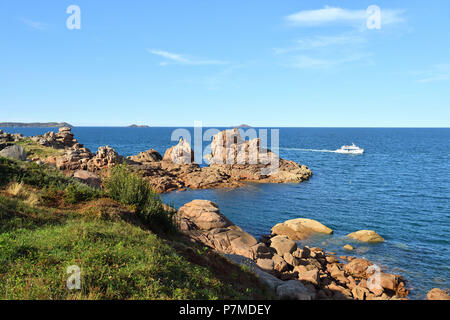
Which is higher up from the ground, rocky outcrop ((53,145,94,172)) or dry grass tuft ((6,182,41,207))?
dry grass tuft ((6,182,41,207))

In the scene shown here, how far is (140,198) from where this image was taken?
17078 mm

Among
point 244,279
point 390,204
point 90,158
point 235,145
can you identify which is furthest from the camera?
point 235,145

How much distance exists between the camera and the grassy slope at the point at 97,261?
7492 mm

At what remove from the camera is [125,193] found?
17016mm

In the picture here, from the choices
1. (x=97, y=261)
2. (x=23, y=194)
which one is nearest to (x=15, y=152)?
(x=23, y=194)

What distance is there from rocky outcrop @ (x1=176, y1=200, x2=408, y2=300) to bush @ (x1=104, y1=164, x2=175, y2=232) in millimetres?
3822

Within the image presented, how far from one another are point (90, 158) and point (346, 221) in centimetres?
4458

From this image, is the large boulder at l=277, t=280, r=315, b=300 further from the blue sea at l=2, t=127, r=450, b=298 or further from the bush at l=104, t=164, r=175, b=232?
the blue sea at l=2, t=127, r=450, b=298

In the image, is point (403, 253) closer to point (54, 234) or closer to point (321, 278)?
point (321, 278)

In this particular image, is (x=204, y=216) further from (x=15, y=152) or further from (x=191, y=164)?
(x=191, y=164)

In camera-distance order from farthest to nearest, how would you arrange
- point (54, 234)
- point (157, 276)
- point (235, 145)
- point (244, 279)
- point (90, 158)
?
1. point (235, 145)
2. point (90, 158)
3. point (244, 279)
4. point (54, 234)
5. point (157, 276)

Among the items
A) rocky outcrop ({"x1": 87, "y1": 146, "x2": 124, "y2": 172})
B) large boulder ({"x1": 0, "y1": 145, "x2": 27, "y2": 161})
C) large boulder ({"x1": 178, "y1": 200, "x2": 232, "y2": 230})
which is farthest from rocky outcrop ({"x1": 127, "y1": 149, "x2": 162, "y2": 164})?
large boulder ({"x1": 178, "y1": 200, "x2": 232, "y2": 230})

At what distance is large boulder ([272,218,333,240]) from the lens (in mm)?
30047
